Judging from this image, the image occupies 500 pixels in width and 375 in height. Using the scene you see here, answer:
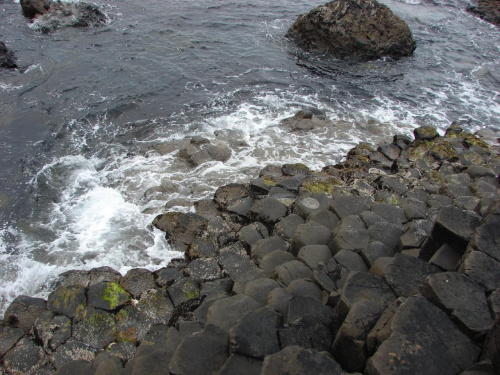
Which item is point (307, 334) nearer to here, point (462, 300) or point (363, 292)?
point (363, 292)

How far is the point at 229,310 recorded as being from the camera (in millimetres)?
7125

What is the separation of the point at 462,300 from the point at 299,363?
2623mm

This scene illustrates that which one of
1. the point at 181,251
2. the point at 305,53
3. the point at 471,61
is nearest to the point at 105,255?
the point at 181,251

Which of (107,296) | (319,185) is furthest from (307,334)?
(319,185)

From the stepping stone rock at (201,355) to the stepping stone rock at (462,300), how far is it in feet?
11.0

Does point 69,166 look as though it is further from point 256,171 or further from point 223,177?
point 256,171

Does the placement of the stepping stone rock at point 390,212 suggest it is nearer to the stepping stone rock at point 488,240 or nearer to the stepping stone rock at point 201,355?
the stepping stone rock at point 488,240

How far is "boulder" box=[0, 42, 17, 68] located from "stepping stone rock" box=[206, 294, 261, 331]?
1860 cm

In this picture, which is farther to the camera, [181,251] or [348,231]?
[181,251]

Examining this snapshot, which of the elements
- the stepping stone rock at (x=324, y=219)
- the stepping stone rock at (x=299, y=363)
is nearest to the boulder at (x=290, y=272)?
the stepping stone rock at (x=324, y=219)

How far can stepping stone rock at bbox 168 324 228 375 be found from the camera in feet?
19.0

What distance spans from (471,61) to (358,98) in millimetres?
9737

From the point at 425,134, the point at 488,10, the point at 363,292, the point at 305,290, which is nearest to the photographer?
the point at 363,292

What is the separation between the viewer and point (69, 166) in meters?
13.8
